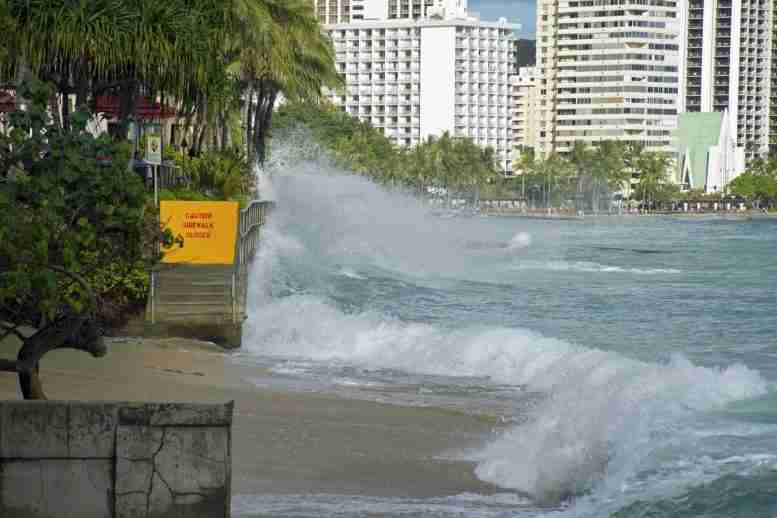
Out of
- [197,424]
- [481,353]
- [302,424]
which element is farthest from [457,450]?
[481,353]

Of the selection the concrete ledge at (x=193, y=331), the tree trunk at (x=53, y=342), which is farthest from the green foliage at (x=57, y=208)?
the concrete ledge at (x=193, y=331)

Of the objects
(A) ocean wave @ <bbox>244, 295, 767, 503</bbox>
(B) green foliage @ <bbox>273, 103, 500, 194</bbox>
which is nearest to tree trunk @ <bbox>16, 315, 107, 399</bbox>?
(A) ocean wave @ <bbox>244, 295, 767, 503</bbox>

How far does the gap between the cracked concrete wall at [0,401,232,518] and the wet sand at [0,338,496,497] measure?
2010mm

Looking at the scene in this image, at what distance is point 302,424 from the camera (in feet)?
49.2

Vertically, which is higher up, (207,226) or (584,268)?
(207,226)

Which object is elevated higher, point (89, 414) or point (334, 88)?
point (334, 88)


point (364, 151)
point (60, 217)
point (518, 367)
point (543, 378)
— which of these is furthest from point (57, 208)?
point (364, 151)

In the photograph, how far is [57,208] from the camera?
10148 millimetres

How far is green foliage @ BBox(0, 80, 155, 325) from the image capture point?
952 centimetres

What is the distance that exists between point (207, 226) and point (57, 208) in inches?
485

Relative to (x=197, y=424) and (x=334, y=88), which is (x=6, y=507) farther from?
(x=334, y=88)

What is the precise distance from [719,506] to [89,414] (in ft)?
14.5

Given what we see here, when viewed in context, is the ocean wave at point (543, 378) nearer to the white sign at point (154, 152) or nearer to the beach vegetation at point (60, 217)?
the white sign at point (154, 152)

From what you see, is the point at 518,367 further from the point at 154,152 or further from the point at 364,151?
the point at 364,151
